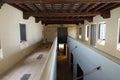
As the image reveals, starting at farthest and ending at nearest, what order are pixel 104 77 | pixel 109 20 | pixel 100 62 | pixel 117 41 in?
pixel 109 20 → pixel 117 41 → pixel 100 62 → pixel 104 77

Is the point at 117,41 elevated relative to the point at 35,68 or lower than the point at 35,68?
elevated

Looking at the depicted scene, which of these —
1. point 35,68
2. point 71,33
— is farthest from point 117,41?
point 71,33

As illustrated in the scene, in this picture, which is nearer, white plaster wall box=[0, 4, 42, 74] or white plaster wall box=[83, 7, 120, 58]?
white plaster wall box=[0, 4, 42, 74]

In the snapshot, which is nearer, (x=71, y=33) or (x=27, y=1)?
(x=27, y=1)

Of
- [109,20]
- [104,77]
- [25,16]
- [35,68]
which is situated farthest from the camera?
[25,16]

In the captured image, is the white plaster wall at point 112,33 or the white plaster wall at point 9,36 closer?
the white plaster wall at point 9,36

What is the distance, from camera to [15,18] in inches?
220

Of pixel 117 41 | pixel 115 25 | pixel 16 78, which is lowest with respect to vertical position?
pixel 16 78

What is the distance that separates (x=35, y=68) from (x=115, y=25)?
141 inches

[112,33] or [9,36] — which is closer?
[9,36]

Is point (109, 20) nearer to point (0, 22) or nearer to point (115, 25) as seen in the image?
point (115, 25)

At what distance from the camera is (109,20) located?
622cm

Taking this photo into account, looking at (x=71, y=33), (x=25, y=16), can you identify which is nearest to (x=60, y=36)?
(x=71, y=33)

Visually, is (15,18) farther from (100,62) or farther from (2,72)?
(100,62)
